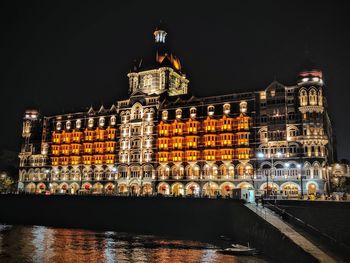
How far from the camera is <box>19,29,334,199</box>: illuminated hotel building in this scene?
308ft

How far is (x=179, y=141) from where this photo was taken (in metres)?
111

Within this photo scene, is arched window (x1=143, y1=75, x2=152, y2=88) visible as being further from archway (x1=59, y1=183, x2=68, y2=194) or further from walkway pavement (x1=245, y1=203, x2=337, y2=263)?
walkway pavement (x1=245, y1=203, x2=337, y2=263)

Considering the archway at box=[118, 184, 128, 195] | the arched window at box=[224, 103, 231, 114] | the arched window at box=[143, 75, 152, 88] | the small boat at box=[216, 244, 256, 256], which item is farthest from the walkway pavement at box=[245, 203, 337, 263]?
the arched window at box=[143, 75, 152, 88]

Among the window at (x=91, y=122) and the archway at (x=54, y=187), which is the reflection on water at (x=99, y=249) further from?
the window at (x=91, y=122)

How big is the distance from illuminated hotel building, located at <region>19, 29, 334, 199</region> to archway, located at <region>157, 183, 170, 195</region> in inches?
11.2

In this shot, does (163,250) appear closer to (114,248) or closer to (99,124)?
(114,248)

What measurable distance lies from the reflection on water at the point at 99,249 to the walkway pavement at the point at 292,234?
5.24 meters

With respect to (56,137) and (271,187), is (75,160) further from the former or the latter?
(271,187)

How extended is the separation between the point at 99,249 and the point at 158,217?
25.3 meters

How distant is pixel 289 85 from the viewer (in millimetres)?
98312

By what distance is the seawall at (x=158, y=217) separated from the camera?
53656mm

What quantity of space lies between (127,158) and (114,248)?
201 ft

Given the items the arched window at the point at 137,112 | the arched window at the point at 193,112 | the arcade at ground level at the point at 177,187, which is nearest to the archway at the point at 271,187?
the arcade at ground level at the point at 177,187

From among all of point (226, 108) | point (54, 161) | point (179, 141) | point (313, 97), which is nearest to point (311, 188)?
point (313, 97)
